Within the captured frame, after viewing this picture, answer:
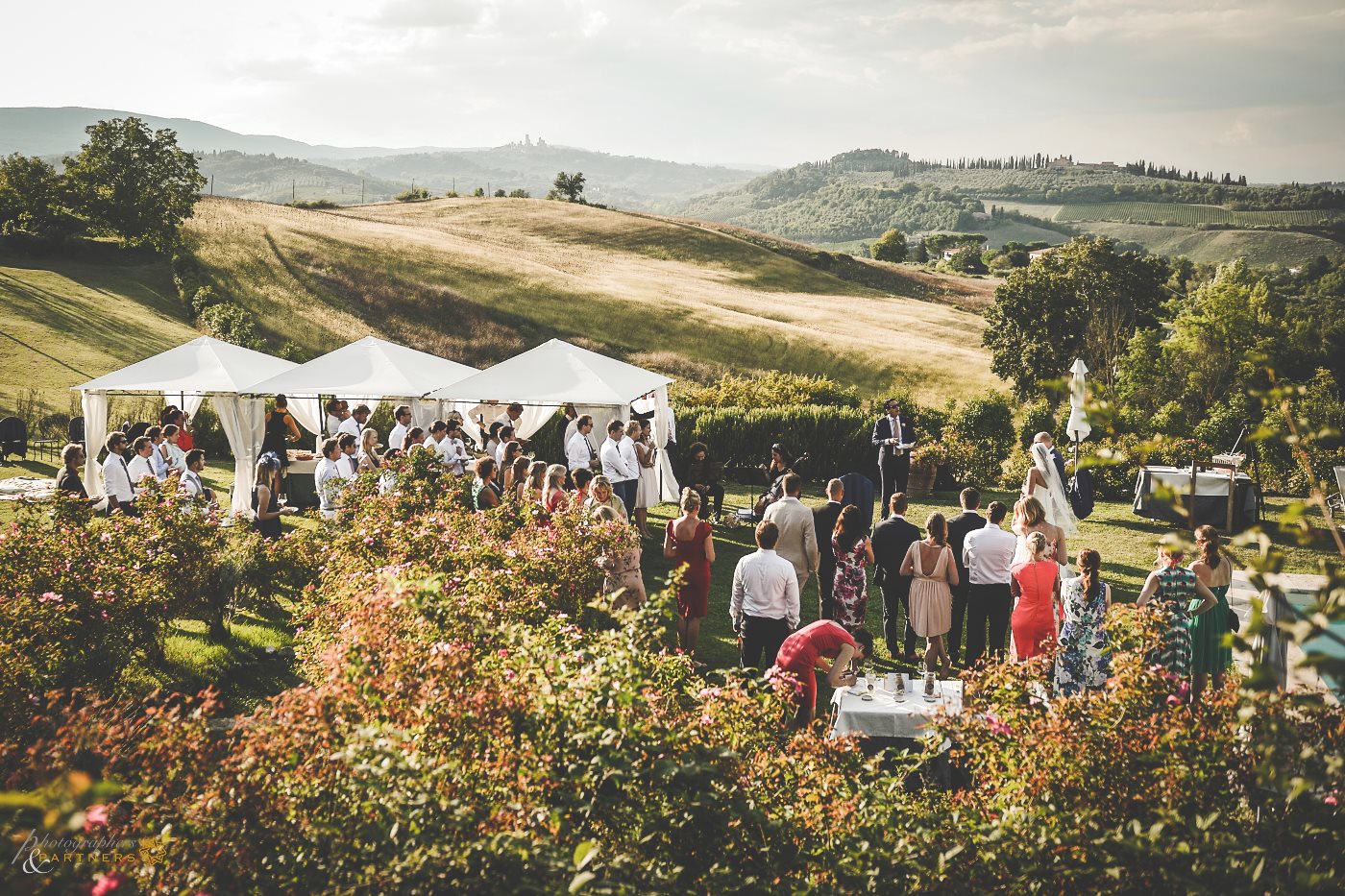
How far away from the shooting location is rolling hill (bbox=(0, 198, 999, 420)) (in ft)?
116

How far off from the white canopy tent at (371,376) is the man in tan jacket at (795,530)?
930cm

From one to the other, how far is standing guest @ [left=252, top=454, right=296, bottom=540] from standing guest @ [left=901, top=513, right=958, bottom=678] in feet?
24.3

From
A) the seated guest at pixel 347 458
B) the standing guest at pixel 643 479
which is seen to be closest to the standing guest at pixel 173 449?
the seated guest at pixel 347 458

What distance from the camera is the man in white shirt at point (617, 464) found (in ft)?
42.3

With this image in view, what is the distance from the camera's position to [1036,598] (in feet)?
24.1

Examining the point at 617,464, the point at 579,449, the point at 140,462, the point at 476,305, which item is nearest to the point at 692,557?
the point at 617,464

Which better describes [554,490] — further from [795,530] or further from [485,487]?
[795,530]

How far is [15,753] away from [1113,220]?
211 metres

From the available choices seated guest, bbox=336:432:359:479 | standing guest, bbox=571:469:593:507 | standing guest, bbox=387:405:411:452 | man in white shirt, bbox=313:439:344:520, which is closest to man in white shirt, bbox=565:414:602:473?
standing guest, bbox=387:405:411:452

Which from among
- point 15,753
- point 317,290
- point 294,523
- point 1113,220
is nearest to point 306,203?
point 317,290

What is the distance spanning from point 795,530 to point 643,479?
5301 mm

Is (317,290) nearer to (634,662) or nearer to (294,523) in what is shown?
(294,523)

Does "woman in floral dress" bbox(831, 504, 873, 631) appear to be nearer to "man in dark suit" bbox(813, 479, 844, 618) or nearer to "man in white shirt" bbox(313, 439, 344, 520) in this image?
"man in dark suit" bbox(813, 479, 844, 618)

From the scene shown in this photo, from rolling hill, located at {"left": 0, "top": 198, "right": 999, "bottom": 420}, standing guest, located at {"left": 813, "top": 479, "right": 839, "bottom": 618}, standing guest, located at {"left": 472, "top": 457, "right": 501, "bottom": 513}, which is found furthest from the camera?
rolling hill, located at {"left": 0, "top": 198, "right": 999, "bottom": 420}
